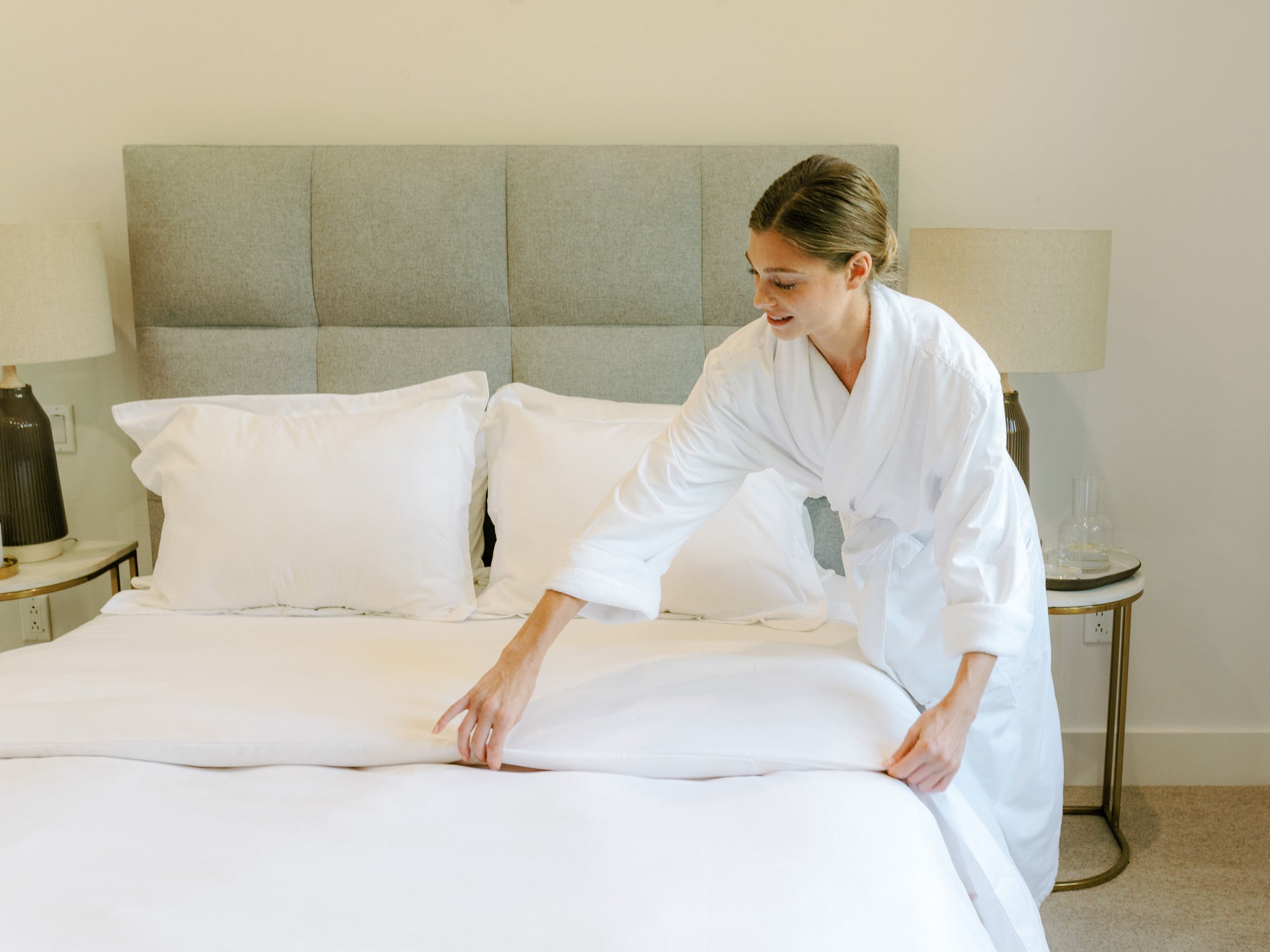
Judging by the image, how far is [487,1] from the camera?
2355 mm

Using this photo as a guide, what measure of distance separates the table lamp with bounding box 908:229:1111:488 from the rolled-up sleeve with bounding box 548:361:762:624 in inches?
27.2

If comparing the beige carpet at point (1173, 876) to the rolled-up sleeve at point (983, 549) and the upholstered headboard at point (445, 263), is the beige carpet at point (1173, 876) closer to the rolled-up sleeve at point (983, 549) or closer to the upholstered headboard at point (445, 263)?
the upholstered headboard at point (445, 263)

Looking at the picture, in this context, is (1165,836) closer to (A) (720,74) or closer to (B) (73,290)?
(A) (720,74)

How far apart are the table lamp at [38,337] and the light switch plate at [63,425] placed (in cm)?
17

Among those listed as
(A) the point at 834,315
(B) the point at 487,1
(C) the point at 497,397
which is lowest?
(C) the point at 497,397

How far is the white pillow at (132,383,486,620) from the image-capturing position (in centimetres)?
198

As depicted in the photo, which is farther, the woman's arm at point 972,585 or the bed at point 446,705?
the woman's arm at point 972,585

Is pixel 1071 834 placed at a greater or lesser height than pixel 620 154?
lesser

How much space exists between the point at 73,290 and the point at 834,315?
1.63 meters

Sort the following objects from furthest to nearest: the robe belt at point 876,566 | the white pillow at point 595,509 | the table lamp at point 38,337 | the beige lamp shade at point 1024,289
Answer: the table lamp at point 38,337, the beige lamp shade at point 1024,289, the white pillow at point 595,509, the robe belt at point 876,566

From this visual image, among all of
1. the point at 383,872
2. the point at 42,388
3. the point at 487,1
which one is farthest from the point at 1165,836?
the point at 42,388

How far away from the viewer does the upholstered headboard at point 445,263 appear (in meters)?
2.29

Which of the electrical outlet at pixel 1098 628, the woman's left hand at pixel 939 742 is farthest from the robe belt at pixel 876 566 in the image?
the electrical outlet at pixel 1098 628

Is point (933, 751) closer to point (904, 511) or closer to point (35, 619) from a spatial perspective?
point (904, 511)
